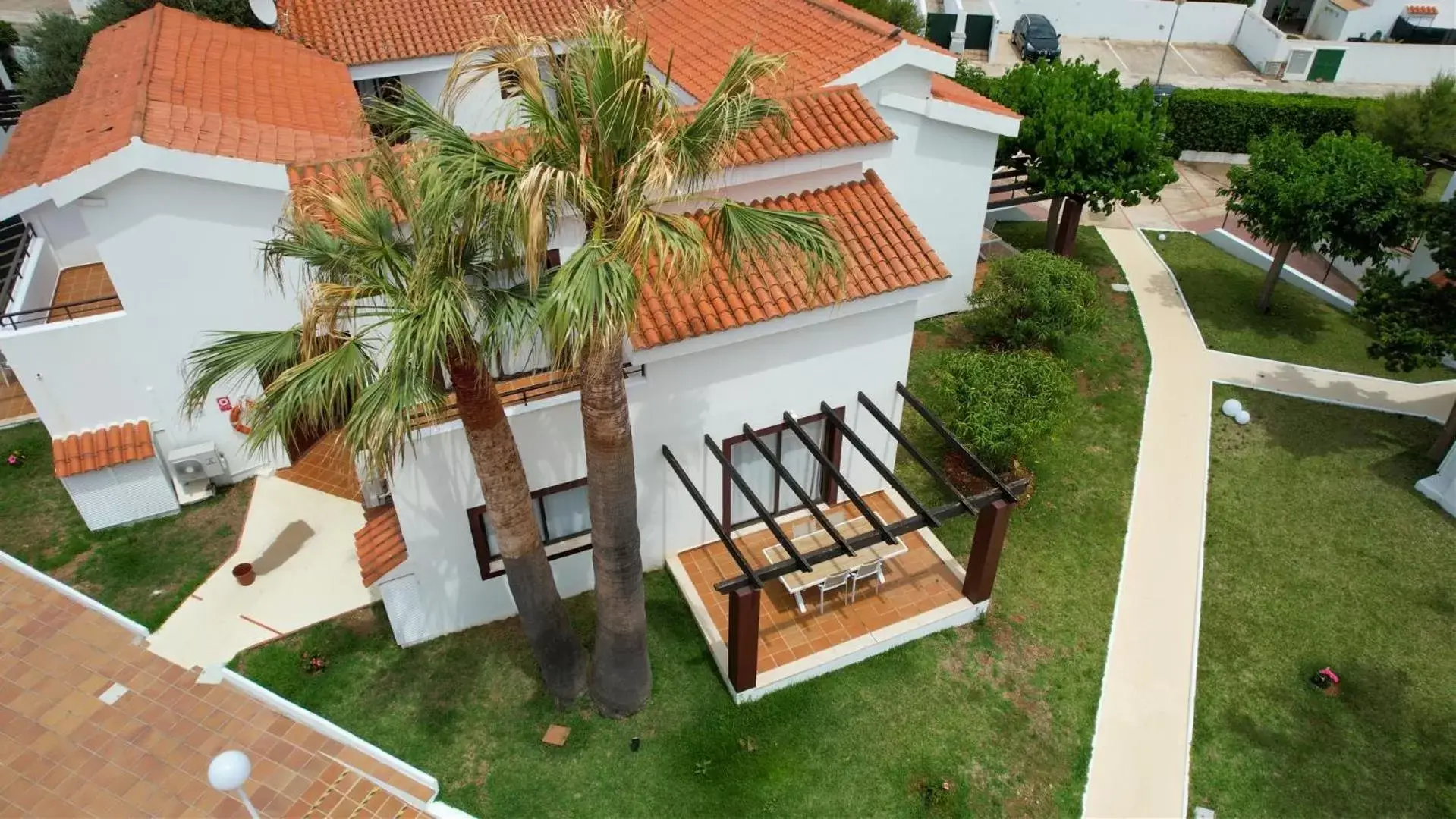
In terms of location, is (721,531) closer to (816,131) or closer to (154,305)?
(816,131)

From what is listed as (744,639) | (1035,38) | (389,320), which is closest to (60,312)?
(389,320)

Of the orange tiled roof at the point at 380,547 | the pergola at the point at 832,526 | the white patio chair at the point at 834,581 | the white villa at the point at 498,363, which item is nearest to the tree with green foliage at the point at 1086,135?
the white villa at the point at 498,363

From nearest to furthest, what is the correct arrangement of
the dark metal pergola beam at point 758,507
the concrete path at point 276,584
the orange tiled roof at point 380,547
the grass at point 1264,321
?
the dark metal pergola beam at point 758,507, the orange tiled roof at point 380,547, the concrete path at point 276,584, the grass at point 1264,321

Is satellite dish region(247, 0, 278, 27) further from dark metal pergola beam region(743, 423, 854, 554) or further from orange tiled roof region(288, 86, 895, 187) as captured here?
dark metal pergola beam region(743, 423, 854, 554)

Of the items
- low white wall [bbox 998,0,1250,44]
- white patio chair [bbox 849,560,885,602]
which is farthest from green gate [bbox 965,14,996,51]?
white patio chair [bbox 849,560,885,602]

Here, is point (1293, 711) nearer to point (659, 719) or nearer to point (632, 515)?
point (659, 719)

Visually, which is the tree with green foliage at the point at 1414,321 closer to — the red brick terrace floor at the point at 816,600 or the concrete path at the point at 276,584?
the red brick terrace floor at the point at 816,600
